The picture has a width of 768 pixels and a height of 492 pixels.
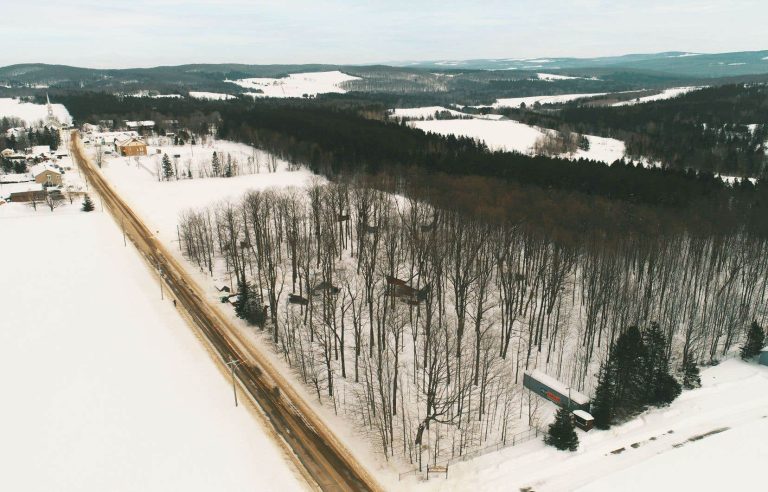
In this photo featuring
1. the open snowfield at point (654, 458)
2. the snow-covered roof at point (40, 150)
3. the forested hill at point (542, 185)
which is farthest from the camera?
the snow-covered roof at point (40, 150)

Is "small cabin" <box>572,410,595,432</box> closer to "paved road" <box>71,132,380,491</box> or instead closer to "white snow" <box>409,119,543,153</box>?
"paved road" <box>71,132,380,491</box>

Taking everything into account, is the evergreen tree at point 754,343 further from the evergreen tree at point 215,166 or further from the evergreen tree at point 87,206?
the evergreen tree at point 215,166

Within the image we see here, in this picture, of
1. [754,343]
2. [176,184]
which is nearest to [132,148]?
[176,184]

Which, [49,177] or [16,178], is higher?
[49,177]

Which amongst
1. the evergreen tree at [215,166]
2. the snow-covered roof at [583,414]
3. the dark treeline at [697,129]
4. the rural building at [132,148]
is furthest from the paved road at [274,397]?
the dark treeline at [697,129]

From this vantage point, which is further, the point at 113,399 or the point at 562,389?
the point at 113,399

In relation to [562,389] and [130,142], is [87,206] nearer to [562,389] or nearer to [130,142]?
[130,142]

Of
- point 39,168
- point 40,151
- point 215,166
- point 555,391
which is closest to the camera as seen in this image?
point 555,391
